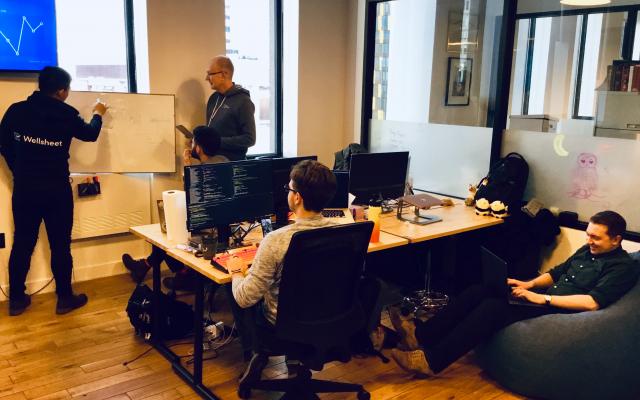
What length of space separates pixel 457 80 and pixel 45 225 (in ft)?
11.6

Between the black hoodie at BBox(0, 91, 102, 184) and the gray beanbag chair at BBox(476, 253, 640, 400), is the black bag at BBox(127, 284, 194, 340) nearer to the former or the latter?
the black hoodie at BBox(0, 91, 102, 184)

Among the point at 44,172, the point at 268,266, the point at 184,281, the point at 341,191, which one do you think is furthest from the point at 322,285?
the point at 44,172

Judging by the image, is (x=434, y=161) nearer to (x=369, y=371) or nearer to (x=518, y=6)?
(x=518, y=6)

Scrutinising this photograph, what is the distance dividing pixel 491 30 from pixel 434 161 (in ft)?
3.96

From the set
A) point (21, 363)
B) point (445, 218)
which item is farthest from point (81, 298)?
point (445, 218)

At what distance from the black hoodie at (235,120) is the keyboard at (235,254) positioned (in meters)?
1.62

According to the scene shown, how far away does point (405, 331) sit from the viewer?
3.22m

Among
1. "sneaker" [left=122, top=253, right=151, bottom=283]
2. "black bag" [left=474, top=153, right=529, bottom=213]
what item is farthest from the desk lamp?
"sneaker" [left=122, top=253, right=151, bottom=283]

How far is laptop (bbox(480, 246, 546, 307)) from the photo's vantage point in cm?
295

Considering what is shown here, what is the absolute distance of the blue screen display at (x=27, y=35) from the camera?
377 cm

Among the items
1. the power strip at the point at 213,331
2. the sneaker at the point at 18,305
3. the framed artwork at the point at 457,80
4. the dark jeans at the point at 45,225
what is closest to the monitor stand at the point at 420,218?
the power strip at the point at 213,331

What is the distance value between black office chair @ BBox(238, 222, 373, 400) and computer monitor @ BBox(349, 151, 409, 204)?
4.15ft

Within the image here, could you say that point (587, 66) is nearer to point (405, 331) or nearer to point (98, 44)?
point (405, 331)

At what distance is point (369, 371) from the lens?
3.18 meters
